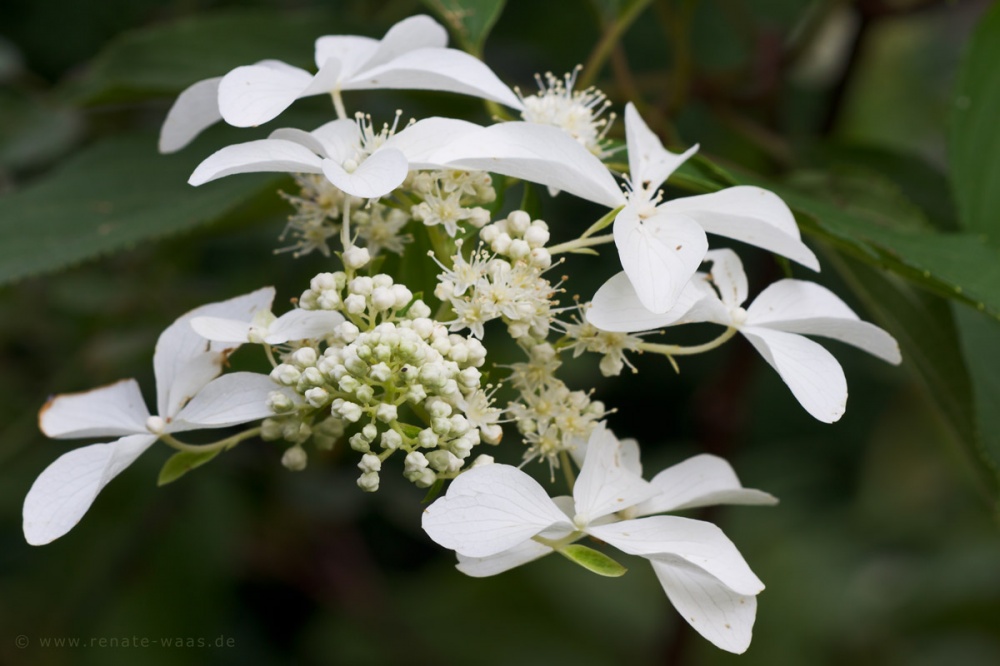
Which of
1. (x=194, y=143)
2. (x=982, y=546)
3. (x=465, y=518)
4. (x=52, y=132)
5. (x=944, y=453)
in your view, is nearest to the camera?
(x=465, y=518)

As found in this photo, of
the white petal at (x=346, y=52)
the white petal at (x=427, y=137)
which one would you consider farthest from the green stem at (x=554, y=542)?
the white petal at (x=346, y=52)

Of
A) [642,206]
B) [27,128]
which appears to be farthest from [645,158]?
[27,128]

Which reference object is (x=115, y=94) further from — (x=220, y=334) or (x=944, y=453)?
(x=944, y=453)

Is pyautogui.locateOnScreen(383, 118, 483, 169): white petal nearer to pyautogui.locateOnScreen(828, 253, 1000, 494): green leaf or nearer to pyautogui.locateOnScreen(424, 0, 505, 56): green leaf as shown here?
pyautogui.locateOnScreen(424, 0, 505, 56): green leaf

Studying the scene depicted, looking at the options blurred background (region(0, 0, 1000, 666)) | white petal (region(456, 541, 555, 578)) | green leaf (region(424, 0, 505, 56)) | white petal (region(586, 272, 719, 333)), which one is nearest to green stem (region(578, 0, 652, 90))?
blurred background (region(0, 0, 1000, 666))

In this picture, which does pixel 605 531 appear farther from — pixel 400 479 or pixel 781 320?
pixel 400 479

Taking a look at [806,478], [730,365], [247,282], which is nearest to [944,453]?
[806,478]

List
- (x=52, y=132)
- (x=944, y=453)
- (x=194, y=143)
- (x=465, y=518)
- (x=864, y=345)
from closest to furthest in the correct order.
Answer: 1. (x=465, y=518)
2. (x=864, y=345)
3. (x=194, y=143)
4. (x=52, y=132)
5. (x=944, y=453)
